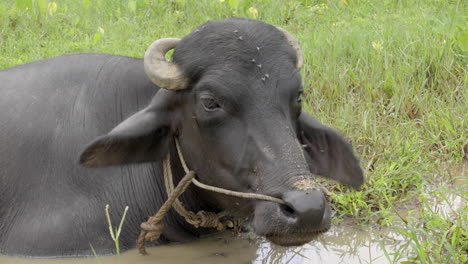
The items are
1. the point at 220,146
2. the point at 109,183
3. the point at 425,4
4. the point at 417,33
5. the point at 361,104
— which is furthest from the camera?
the point at 425,4

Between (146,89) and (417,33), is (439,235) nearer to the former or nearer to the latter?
(146,89)

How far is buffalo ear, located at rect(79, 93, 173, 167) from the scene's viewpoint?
3.35 m

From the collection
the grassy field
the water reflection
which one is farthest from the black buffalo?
the grassy field

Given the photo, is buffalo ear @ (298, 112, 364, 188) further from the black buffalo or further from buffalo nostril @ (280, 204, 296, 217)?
buffalo nostril @ (280, 204, 296, 217)

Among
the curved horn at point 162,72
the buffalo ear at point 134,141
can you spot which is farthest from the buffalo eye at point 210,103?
the buffalo ear at point 134,141

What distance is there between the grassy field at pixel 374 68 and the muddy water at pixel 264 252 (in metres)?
0.14

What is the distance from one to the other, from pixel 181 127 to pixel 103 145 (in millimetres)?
369

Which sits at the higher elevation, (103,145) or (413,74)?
(103,145)

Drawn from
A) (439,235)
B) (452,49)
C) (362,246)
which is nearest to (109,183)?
(362,246)

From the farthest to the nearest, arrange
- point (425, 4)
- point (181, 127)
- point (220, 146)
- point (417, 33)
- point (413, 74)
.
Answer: point (425, 4)
point (417, 33)
point (413, 74)
point (181, 127)
point (220, 146)

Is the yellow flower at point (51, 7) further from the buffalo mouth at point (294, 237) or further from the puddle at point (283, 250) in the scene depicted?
the buffalo mouth at point (294, 237)

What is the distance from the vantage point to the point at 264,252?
375cm

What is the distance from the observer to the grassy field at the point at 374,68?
13.0ft

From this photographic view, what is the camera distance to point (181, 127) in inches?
134
